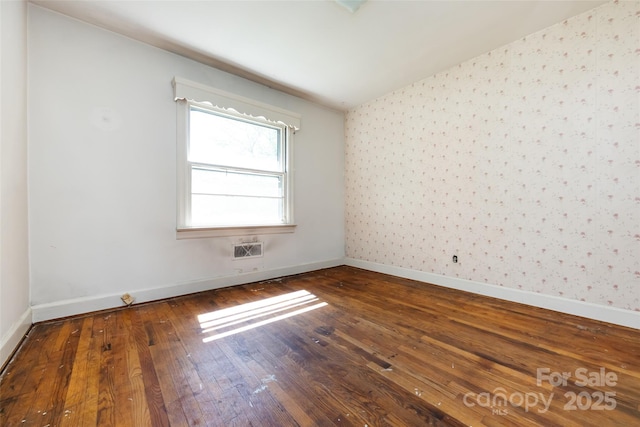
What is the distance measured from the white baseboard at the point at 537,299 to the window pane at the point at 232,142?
2.37 meters

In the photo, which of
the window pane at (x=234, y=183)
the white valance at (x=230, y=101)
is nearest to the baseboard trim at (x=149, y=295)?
the window pane at (x=234, y=183)

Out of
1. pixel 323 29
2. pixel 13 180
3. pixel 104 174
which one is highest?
pixel 323 29

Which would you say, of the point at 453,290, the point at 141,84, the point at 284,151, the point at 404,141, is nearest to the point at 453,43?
the point at 404,141

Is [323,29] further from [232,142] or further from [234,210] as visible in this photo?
[234,210]

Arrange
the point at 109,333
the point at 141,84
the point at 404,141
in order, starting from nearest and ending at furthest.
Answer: the point at 109,333, the point at 141,84, the point at 404,141

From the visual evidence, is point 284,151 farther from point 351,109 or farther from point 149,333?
point 149,333

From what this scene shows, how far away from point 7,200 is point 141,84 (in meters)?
1.48

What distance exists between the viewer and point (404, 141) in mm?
3426

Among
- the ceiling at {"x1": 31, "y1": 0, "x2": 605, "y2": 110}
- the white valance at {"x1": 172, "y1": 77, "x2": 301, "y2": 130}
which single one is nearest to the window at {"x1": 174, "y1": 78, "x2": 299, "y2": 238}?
the white valance at {"x1": 172, "y1": 77, "x2": 301, "y2": 130}

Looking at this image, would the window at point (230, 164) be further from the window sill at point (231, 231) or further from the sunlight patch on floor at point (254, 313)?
the sunlight patch on floor at point (254, 313)

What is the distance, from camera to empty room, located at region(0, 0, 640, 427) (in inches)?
50.2

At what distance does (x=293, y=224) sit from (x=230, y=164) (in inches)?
45.4

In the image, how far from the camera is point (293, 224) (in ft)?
11.6

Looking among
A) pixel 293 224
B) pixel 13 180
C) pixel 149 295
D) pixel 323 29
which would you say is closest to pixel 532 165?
pixel 323 29
